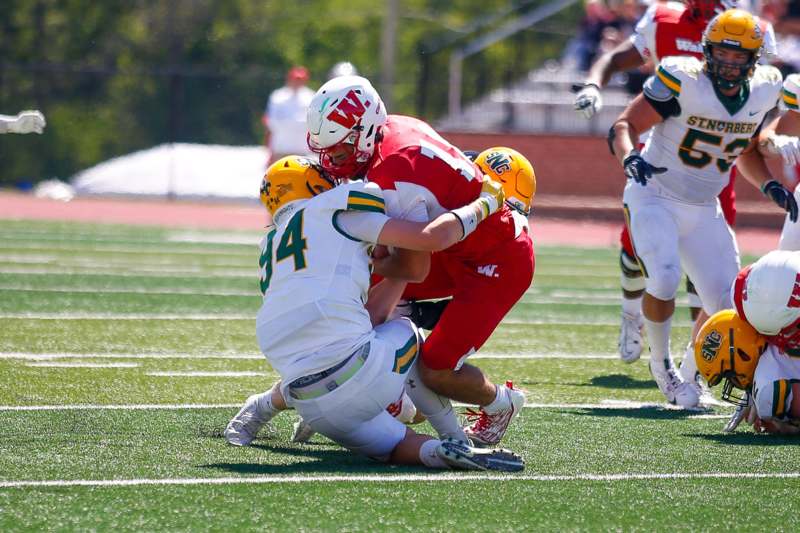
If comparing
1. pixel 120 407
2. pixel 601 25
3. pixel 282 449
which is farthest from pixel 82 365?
pixel 601 25

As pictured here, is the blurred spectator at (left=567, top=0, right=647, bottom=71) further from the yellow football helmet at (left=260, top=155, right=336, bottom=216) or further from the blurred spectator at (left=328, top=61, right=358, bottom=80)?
A: the yellow football helmet at (left=260, top=155, right=336, bottom=216)

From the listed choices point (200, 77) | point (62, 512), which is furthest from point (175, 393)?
point (200, 77)

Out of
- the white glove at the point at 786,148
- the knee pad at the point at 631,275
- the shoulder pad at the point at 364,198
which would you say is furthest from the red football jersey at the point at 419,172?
the knee pad at the point at 631,275

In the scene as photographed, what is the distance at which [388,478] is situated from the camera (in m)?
4.31

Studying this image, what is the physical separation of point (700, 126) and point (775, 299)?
52.2 inches

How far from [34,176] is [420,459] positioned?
2031 centimetres

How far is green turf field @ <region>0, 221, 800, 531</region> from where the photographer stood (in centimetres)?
385

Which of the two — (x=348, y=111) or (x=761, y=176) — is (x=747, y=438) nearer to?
(x=761, y=176)

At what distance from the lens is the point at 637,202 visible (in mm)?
6379

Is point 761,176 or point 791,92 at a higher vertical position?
point 791,92

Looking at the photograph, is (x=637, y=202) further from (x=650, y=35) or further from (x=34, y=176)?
(x=34, y=176)

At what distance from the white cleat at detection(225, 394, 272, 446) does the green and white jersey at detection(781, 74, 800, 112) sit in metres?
3.26

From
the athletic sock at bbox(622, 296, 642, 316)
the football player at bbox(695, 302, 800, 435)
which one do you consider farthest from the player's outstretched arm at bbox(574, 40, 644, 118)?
the football player at bbox(695, 302, 800, 435)

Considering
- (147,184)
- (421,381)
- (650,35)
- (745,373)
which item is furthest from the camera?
(147,184)
